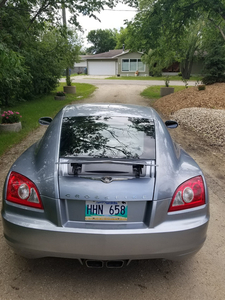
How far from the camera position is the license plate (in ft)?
7.67

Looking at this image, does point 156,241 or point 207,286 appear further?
point 207,286

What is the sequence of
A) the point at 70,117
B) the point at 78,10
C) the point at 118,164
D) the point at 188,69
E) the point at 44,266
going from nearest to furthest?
the point at 118,164 → the point at 44,266 → the point at 70,117 → the point at 78,10 → the point at 188,69

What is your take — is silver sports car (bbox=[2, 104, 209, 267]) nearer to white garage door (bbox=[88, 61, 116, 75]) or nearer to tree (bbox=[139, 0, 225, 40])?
tree (bbox=[139, 0, 225, 40])

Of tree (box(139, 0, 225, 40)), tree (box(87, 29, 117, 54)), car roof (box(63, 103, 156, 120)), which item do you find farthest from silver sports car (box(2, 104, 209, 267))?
tree (box(87, 29, 117, 54))

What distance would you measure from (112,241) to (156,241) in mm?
366

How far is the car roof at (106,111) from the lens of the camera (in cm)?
349

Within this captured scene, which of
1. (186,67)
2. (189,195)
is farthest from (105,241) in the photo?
(186,67)

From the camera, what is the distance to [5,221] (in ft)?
8.21

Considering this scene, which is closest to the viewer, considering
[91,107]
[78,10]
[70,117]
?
[70,117]

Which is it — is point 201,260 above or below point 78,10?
below

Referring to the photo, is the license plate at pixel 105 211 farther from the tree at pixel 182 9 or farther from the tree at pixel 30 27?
the tree at pixel 182 9

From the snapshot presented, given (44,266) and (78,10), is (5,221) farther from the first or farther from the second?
(78,10)

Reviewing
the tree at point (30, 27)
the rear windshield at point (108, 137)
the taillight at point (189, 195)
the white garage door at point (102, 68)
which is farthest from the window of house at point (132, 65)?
the taillight at point (189, 195)

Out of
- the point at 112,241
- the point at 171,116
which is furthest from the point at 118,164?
the point at 171,116
